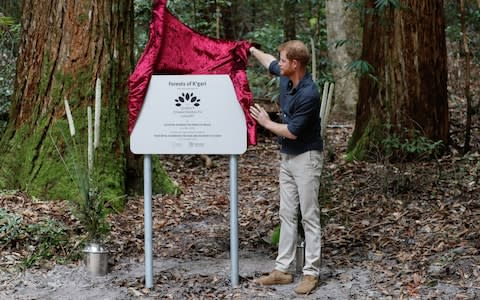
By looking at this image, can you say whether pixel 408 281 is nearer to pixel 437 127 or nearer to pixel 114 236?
pixel 114 236

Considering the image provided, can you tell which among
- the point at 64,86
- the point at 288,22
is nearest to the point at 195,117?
the point at 64,86

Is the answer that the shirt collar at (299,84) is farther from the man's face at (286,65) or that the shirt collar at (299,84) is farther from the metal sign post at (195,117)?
the metal sign post at (195,117)

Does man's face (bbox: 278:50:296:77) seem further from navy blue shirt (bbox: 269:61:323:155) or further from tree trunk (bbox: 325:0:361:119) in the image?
tree trunk (bbox: 325:0:361:119)

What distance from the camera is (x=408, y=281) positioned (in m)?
5.30

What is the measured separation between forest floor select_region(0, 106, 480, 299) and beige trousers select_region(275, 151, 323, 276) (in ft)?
0.82

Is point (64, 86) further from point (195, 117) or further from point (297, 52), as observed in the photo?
point (297, 52)

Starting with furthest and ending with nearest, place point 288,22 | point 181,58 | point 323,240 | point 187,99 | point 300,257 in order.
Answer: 1. point 288,22
2. point 323,240
3. point 300,257
4. point 181,58
5. point 187,99

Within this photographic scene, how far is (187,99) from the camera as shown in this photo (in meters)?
5.23

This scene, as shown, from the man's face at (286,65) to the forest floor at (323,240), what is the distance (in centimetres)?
135

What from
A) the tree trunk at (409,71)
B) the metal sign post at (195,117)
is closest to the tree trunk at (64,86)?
the metal sign post at (195,117)

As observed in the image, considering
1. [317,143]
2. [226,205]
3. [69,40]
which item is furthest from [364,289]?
[69,40]

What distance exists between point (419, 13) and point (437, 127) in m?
1.54

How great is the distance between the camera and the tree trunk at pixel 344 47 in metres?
14.1

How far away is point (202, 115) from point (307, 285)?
4.90 ft
